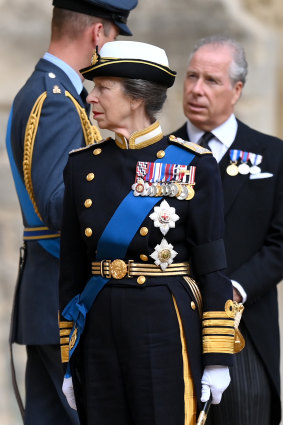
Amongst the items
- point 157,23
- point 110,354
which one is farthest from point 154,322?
point 157,23

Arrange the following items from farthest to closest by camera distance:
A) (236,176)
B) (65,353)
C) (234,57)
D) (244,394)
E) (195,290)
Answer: (234,57) → (236,176) → (244,394) → (65,353) → (195,290)

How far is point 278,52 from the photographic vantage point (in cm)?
798

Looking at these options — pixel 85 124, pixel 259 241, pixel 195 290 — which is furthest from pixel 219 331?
pixel 85 124

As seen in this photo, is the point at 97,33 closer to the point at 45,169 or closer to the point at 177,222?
the point at 45,169

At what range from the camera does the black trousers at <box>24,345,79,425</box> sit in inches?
178

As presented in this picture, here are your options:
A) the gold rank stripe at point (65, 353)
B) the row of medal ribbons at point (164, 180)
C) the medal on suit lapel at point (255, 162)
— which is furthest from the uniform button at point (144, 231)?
the medal on suit lapel at point (255, 162)

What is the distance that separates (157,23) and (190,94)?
2607 millimetres

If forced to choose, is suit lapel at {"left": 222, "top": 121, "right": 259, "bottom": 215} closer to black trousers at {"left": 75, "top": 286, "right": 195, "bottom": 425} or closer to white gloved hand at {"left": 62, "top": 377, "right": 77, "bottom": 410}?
black trousers at {"left": 75, "top": 286, "right": 195, "bottom": 425}

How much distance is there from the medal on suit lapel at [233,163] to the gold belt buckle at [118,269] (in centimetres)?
102

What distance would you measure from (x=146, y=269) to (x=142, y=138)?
0.43 metres

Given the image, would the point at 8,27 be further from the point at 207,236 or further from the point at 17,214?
the point at 207,236

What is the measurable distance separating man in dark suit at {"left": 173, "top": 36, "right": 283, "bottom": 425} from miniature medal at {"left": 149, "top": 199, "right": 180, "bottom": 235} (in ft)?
2.68

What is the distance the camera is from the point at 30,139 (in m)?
4.50

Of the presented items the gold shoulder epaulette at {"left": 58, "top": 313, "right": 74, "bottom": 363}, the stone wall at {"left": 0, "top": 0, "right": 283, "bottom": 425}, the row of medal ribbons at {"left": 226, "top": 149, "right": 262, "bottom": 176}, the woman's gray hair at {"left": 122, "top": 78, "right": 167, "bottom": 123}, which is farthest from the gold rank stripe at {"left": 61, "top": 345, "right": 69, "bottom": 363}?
the stone wall at {"left": 0, "top": 0, "right": 283, "bottom": 425}
